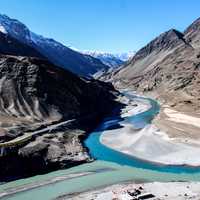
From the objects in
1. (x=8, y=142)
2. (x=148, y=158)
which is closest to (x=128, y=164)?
(x=148, y=158)

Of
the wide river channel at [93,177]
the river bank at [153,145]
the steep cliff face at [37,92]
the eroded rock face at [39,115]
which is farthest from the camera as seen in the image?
the steep cliff face at [37,92]

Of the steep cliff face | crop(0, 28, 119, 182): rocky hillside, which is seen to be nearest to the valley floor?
crop(0, 28, 119, 182): rocky hillside

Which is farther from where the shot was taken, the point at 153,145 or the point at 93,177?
the point at 153,145

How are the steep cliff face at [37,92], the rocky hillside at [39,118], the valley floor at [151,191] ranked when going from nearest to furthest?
the valley floor at [151,191], the rocky hillside at [39,118], the steep cliff face at [37,92]

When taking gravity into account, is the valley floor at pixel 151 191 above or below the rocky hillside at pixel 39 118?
below

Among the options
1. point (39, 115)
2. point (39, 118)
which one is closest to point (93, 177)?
point (39, 118)

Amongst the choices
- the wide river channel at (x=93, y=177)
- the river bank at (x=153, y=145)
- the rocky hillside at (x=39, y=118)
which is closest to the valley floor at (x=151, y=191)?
the wide river channel at (x=93, y=177)

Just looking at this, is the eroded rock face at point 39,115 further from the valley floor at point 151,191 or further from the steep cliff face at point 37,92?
the valley floor at point 151,191

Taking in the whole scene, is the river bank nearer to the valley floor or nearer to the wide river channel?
the wide river channel

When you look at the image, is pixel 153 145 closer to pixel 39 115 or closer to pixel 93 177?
pixel 93 177
